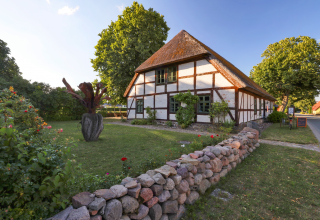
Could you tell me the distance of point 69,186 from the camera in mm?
1846

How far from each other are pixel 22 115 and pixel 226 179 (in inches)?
211

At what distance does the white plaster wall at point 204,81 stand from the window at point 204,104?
754mm

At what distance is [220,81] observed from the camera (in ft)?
32.3

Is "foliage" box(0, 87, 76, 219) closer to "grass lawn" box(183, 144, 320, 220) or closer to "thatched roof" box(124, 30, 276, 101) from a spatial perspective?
"grass lawn" box(183, 144, 320, 220)

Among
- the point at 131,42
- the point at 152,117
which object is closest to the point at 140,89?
the point at 152,117

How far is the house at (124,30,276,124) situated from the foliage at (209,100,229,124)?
30cm

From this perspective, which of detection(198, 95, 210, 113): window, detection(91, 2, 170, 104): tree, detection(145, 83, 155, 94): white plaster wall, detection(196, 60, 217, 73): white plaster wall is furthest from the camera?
detection(91, 2, 170, 104): tree

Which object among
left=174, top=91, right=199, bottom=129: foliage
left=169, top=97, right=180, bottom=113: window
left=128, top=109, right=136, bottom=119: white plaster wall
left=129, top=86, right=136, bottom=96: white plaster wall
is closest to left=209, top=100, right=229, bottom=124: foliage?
left=174, top=91, right=199, bottom=129: foliage

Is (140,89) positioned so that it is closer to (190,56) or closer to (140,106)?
(140,106)

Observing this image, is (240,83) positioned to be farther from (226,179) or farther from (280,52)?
(280,52)

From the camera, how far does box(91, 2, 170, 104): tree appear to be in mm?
16812

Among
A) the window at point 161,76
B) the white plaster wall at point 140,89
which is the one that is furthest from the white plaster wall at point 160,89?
the white plaster wall at point 140,89

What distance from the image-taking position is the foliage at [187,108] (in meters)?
10.7

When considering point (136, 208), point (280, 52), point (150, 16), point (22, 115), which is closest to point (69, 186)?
point (136, 208)
